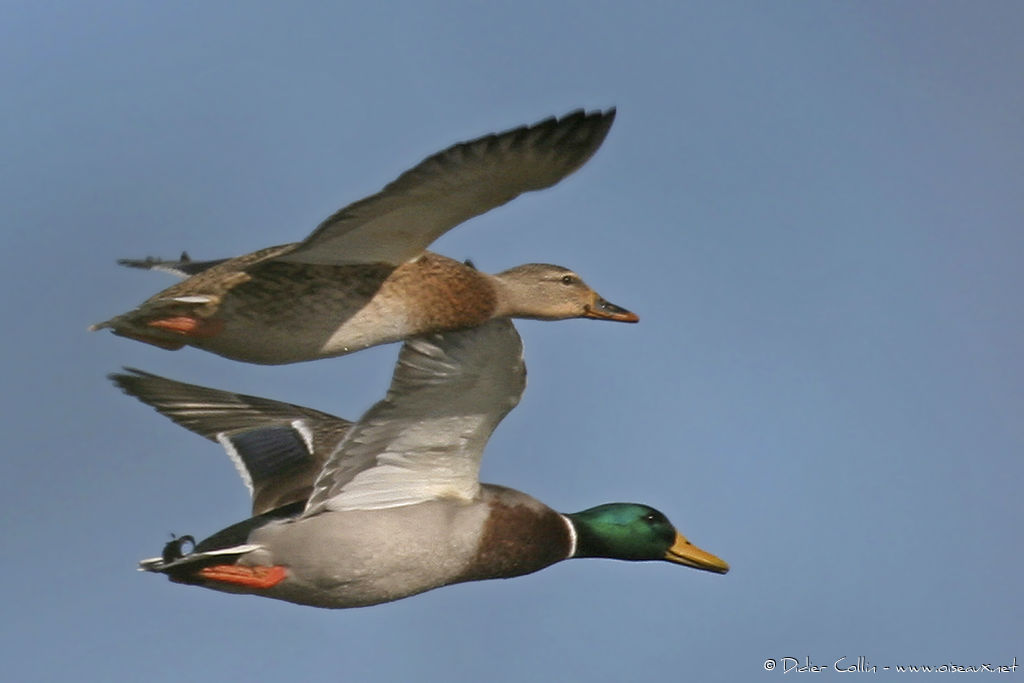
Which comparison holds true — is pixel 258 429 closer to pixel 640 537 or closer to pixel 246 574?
pixel 246 574

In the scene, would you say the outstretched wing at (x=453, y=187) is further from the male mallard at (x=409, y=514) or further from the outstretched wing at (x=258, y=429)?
the outstretched wing at (x=258, y=429)

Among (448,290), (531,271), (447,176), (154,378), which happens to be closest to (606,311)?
(531,271)

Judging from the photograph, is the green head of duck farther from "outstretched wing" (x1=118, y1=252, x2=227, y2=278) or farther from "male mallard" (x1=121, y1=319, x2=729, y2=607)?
"outstretched wing" (x1=118, y1=252, x2=227, y2=278)

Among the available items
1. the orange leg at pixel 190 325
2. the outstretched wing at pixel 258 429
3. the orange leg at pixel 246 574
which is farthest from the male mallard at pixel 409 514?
the orange leg at pixel 190 325

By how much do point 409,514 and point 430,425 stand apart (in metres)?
0.42

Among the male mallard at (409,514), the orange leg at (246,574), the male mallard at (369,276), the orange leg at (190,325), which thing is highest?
the male mallard at (369,276)

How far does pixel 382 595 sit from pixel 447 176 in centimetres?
187

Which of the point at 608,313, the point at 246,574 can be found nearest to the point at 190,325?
the point at 246,574

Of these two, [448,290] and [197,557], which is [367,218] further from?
[197,557]

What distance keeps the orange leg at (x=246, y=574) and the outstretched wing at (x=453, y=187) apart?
4.58ft

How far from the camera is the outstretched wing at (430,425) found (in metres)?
7.81

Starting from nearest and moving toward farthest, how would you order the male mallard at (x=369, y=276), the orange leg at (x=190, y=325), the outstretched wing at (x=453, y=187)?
the outstretched wing at (x=453, y=187) < the male mallard at (x=369, y=276) < the orange leg at (x=190, y=325)

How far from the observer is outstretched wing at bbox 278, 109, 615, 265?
7617 mm

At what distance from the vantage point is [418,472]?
8203 millimetres
